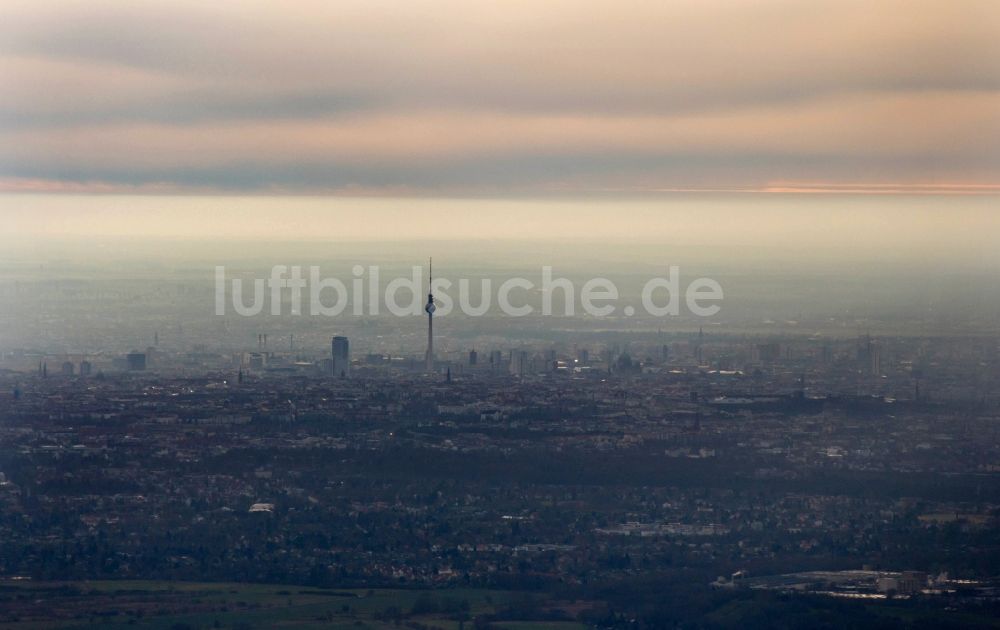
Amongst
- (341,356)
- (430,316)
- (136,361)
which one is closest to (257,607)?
(341,356)

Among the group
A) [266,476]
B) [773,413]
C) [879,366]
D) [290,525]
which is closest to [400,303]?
[879,366]

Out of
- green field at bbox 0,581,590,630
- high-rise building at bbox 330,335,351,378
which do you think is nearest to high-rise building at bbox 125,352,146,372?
high-rise building at bbox 330,335,351,378

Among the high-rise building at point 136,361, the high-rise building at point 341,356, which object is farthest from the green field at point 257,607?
the high-rise building at point 136,361

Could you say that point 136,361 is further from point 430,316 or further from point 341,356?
point 430,316

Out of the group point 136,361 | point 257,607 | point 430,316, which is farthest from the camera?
point 430,316

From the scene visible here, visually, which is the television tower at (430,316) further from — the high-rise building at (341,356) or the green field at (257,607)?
the green field at (257,607)

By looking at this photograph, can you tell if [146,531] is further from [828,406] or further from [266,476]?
[828,406]
